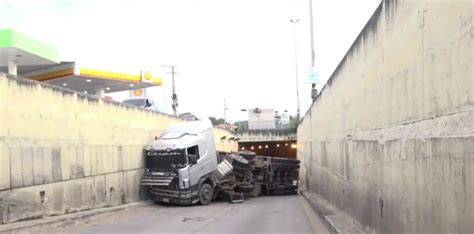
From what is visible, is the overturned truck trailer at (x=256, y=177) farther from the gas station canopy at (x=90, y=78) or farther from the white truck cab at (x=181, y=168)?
the gas station canopy at (x=90, y=78)

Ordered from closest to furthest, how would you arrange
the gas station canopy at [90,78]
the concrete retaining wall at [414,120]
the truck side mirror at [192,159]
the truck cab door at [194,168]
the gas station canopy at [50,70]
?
the concrete retaining wall at [414,120], the truck cab door at [194,168], the truck side mirror at [192,159], the gas station canopy at [50,70], the gas station canopy at [90,78]

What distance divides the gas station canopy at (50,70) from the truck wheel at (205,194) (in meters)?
10.8

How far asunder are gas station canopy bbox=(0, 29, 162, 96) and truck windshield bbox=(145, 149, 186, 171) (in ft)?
27.1

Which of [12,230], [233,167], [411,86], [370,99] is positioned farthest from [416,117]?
[233,167]

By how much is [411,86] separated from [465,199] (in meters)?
2.48

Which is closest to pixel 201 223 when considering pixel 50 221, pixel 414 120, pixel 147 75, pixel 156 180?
pixel 50 221

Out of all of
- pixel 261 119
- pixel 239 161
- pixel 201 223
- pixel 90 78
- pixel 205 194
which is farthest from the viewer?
pixel 261 119

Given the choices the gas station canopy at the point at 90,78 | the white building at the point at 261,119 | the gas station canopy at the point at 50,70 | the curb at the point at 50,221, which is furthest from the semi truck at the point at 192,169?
the white building at the point at 261,119

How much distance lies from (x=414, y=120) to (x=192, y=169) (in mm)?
17744

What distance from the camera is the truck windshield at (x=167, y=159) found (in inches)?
936

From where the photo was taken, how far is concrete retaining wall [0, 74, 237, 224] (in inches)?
539

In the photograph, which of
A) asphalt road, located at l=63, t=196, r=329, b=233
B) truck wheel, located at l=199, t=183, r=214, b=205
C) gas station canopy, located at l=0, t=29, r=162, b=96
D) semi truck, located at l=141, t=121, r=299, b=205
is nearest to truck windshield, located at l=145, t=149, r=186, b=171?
semi truck, located at l=141, t=121, r=299, b=205

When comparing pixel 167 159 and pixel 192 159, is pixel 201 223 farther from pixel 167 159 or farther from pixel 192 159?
pixel 192 159

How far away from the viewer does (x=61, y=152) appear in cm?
1645
